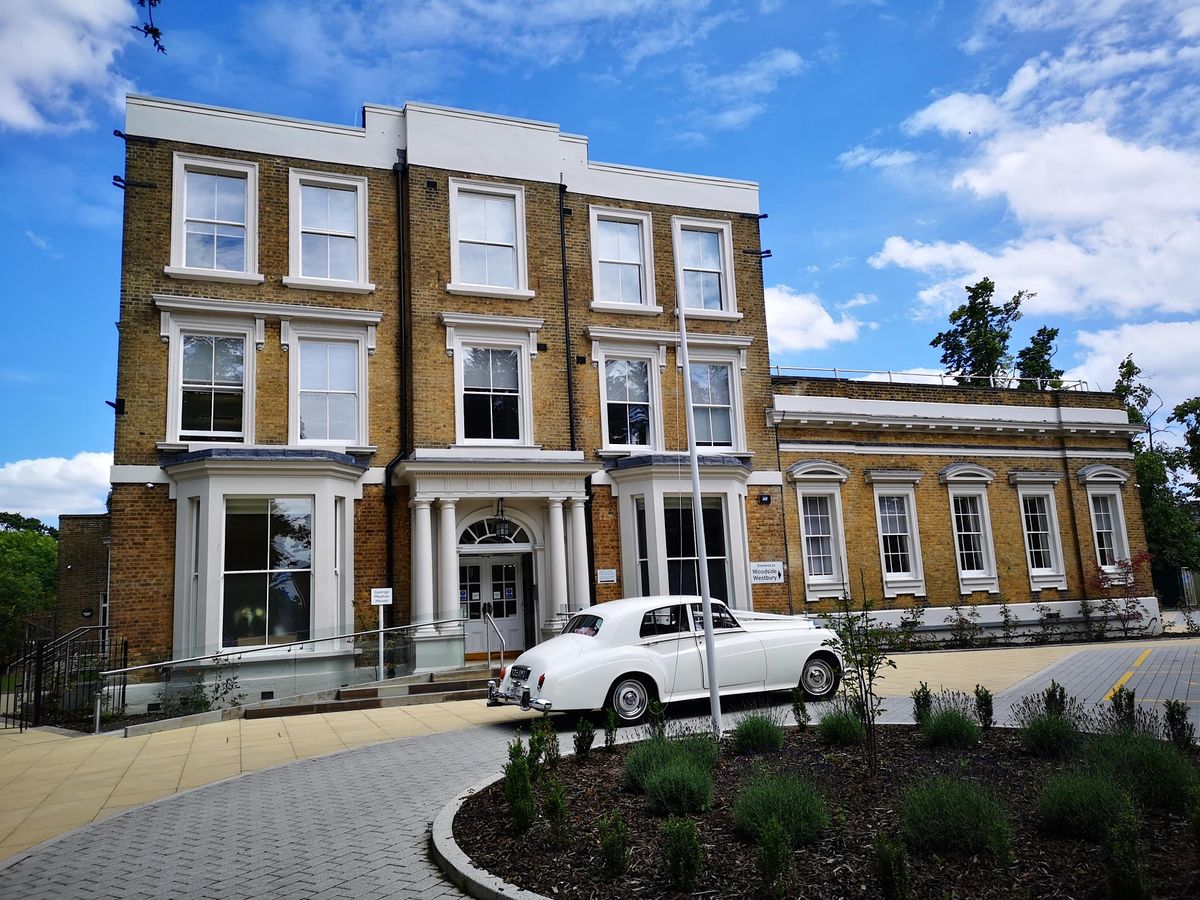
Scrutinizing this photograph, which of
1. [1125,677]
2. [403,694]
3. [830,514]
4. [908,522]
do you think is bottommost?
[1125,677]

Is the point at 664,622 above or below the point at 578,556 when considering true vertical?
below

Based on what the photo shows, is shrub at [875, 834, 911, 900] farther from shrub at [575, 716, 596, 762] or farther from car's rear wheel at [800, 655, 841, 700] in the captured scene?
car's rear wheel at [800, 655, 841, 700]

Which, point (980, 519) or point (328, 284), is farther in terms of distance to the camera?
point (980, 519)

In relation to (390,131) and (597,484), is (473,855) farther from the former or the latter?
(390,131)

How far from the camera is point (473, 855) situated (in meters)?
5.72

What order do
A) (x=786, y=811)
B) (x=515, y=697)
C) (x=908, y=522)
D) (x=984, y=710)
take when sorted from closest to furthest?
(x=786, y=811) → (x=984, y=710) → (x=515, y=697) → (x=908, y=522)

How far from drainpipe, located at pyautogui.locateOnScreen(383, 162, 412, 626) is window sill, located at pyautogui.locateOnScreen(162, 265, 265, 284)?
9.31 ft

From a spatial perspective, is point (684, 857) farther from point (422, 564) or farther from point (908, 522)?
point (908, 522)

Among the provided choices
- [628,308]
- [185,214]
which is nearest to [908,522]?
[628,308]

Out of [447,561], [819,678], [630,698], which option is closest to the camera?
[630,698]

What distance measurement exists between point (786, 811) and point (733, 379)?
16.3m

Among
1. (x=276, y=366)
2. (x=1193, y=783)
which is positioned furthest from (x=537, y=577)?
(x=1193, y=783)

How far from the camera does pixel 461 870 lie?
17.7 feet

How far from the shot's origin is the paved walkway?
5.77 metres
